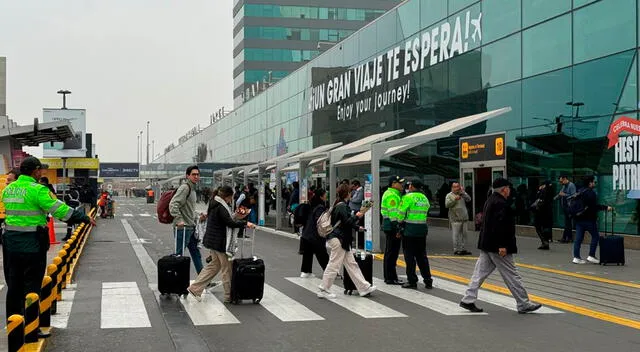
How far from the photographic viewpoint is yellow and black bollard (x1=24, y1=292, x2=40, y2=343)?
626cm

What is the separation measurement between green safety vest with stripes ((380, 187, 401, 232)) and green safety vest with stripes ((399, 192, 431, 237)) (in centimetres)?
21

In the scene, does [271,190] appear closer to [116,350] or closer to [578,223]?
→ [578,223]

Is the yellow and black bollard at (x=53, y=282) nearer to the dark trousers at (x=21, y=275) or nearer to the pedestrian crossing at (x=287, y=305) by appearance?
the pedestrian crossing at (x=287, y=305)

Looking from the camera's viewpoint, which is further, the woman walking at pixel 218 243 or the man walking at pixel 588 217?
the man walking at pixel 588 217

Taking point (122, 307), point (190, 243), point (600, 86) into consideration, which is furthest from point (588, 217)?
point (122, 307)

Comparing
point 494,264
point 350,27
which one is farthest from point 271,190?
point 350,27

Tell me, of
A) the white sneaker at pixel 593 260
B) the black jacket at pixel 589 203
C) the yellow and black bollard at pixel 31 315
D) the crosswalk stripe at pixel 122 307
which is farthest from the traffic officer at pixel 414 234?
the yellow and black bollard at pixel 31 315

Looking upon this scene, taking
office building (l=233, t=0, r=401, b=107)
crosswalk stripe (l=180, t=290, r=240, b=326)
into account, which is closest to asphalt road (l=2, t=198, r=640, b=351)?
crosswalk stripe (l=180, t=290, r=240, b=326)

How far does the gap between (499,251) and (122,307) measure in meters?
4.82

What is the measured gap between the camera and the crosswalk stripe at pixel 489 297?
9.72 meters

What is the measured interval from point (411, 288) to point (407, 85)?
2170 cm

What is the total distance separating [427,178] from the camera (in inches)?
1214

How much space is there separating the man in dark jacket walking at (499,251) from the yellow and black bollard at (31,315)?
517cm

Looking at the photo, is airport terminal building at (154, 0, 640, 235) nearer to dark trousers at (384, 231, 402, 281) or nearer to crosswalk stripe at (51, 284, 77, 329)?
dark trousers at (384, 231, 402, 281)
